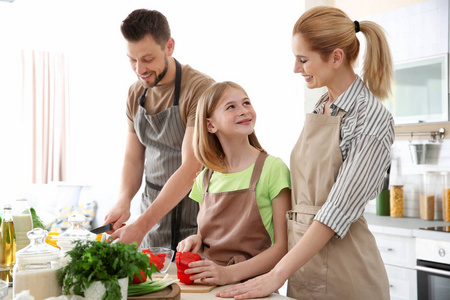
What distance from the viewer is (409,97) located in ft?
10.4

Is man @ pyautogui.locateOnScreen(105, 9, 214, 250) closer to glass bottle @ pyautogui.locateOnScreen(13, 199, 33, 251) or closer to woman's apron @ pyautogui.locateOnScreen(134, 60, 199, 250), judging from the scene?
woman's apron @ pyautogui.locateOnScreen(134, 60, 199, 250)

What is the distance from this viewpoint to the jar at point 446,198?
2.97m

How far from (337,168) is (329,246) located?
0.22 meters

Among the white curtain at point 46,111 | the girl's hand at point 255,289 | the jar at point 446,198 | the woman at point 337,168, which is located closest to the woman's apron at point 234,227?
the woman at point 337,168

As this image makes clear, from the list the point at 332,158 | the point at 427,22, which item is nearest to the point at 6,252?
the point at 332,158

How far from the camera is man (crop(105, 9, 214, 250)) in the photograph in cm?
193

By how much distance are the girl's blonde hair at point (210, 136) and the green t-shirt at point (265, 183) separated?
0.06 meters

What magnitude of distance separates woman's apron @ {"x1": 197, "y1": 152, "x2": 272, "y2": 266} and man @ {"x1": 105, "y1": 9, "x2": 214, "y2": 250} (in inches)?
12.0

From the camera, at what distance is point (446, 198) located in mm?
2977

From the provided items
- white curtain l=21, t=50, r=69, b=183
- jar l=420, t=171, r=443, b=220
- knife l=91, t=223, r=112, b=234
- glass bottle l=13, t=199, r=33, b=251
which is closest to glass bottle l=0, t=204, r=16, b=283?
glass bottle l=13, t=199, r=33, b=251

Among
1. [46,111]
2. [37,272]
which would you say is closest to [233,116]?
[37,272]

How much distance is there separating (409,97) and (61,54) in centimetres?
472

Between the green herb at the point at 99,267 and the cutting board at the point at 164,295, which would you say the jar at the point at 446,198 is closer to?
the cutting board at the point at 164,295

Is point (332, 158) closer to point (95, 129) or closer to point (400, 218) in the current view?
point (400, 218)
